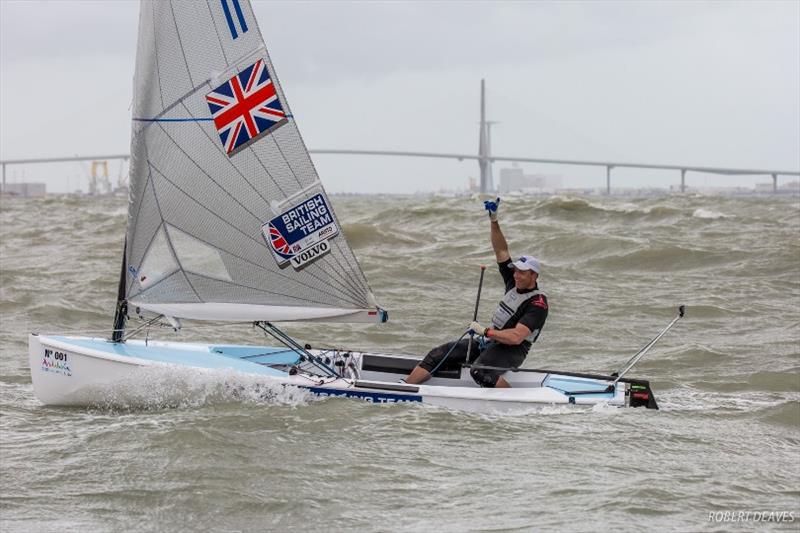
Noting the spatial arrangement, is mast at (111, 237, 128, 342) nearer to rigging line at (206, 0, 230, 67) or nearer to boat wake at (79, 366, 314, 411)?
boat wake at (79, 366, 314, 411)

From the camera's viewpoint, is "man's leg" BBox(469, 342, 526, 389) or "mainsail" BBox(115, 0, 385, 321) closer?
"mainsail" BBox(115, 0, 385, 321)

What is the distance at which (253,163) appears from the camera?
659cm

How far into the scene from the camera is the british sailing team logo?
21.9 ft

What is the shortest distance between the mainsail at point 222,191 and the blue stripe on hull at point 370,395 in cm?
53

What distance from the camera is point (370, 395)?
21.3 feet

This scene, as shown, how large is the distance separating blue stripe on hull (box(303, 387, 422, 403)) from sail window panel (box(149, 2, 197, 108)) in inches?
78.4

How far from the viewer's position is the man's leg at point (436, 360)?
6.91 metres

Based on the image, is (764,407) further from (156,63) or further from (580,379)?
(156,63)

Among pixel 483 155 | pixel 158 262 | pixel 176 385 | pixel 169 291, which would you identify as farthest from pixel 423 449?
pixel 483 155

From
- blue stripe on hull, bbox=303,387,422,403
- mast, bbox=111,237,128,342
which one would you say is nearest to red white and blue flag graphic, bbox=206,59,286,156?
mast, bbox=111,237,128,342

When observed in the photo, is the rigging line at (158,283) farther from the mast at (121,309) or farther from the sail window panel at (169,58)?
the sail window panel at (169,58)

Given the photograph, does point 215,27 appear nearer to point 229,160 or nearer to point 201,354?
point 229,160

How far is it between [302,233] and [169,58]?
1.34 metres

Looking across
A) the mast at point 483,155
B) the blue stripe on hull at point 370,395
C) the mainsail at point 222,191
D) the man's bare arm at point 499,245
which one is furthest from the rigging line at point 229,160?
the mast at point 483,155
